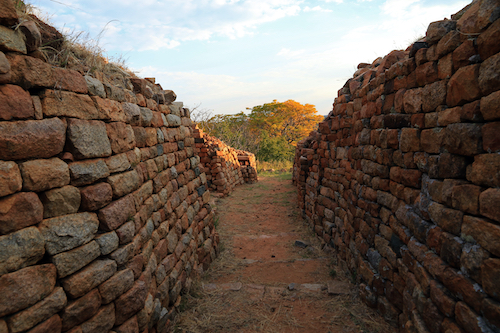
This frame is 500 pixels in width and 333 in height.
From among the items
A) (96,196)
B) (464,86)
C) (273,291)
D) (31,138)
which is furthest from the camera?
(273,291)

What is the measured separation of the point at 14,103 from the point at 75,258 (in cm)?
105

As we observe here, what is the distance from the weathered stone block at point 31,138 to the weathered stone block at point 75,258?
66 centimetres

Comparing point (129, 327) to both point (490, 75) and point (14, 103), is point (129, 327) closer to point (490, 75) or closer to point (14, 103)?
point (14, 103)

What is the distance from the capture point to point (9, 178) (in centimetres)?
159

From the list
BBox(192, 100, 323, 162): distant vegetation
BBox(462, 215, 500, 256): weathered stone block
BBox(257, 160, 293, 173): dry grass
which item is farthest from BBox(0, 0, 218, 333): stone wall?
BBox(192, 100, 323, 162): distant vegetation

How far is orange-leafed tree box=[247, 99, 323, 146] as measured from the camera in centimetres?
2855

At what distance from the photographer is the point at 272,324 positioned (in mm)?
3455

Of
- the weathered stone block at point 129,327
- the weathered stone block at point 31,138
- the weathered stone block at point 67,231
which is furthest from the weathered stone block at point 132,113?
the weathered stone block at point 129,327

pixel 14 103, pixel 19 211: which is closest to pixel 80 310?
pixel 19 211

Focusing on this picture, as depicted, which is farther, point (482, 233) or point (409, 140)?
point (409, 140)

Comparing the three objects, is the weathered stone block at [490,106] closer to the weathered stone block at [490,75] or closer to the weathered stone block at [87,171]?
the weathered stone block at [490,75]

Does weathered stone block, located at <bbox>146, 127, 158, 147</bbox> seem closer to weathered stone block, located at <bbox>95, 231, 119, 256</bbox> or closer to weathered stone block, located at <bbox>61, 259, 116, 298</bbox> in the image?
weathered stone block, located at <bbox>95, 231, 119, 256</bbox>

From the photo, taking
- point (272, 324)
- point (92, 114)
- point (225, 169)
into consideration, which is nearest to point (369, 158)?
point (272, 324)

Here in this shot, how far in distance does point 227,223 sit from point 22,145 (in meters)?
6.29
